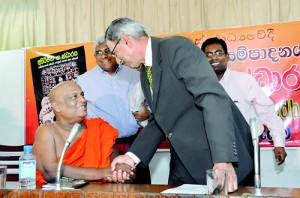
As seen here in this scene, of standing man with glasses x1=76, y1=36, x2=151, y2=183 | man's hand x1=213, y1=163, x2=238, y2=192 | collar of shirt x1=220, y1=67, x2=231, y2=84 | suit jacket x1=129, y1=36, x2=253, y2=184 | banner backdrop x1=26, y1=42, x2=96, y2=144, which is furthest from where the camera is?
banner backdrop x1=26, y1=42, x2=96, y2=144

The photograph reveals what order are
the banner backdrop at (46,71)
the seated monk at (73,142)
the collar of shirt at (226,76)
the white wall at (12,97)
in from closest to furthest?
the seated monk at (73,142) < the collar of shirt at (226,76) < the banner backdrop at (46,71) < the white wall at (12,97)

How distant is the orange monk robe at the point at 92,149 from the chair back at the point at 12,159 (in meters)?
1.36

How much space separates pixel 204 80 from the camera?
4.93ft

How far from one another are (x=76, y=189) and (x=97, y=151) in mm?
914

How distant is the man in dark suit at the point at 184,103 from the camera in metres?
1.47

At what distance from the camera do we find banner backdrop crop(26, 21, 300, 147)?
9.70 feet

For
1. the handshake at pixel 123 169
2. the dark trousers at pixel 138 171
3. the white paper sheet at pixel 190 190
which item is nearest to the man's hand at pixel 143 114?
the dark trousers at pixel 138 171

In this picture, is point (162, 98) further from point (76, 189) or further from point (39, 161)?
point (39, 161)

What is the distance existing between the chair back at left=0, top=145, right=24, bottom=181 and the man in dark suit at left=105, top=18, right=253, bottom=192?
6.86ft

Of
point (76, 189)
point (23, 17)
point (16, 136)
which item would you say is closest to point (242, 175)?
point (76, 189)

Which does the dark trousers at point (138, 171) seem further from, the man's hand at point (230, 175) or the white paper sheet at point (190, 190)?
the man's hand at point (230, 175)

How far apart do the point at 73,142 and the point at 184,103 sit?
102cm

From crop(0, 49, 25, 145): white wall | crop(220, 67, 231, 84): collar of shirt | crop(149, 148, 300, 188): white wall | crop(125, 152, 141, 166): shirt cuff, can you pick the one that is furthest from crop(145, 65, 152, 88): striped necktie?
crop(0, 49, 25, 145): white wall

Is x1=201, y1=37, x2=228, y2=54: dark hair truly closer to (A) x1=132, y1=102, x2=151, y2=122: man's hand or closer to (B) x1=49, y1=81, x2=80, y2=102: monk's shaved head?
(A) x1=132, y1=102, x2=151, y2=122: man's hand
